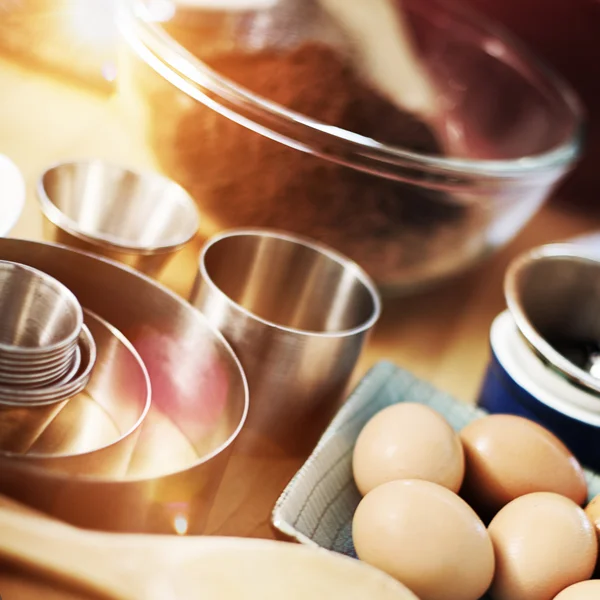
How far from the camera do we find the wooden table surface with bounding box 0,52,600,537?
0.67m

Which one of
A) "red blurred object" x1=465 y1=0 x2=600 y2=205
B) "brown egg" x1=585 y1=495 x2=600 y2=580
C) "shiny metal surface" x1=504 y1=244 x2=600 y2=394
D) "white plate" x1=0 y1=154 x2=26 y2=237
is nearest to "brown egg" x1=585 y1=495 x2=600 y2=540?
"brown egg" x1=585 y1=495 x2=600 y2=580

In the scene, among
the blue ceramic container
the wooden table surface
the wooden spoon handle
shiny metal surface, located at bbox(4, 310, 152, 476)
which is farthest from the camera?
the wooden table surface

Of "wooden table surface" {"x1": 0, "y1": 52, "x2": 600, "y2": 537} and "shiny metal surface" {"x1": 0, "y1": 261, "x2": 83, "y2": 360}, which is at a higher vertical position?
"shiny metal surface" {"x1": 0, "y1": 261, "x2": 83, "y2": 360}

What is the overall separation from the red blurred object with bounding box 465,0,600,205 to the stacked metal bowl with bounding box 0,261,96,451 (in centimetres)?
81

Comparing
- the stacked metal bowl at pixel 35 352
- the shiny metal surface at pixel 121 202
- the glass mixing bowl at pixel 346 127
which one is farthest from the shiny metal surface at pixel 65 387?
the glass mixing bowl at pixel 346 127

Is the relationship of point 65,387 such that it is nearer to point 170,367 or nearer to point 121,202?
point 170,367

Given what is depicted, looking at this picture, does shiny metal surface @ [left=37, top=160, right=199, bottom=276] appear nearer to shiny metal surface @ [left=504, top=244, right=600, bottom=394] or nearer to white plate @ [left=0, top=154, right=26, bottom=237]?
white plate @ [left=0, top=154, right=26, bottom=237]

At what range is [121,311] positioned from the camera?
Answer: 0.47m

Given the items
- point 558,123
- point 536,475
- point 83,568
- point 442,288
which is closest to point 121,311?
point 83,568

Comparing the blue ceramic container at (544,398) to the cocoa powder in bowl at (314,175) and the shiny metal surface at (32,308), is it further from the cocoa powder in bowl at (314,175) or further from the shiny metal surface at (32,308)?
the shiny metal surface at (32,308)

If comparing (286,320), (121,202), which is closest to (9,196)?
(121,202)

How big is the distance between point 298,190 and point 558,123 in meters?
0.39

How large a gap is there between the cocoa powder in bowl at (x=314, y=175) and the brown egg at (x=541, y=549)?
0.29 meters

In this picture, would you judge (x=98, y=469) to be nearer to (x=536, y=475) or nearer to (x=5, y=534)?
(x=5, y=534)
